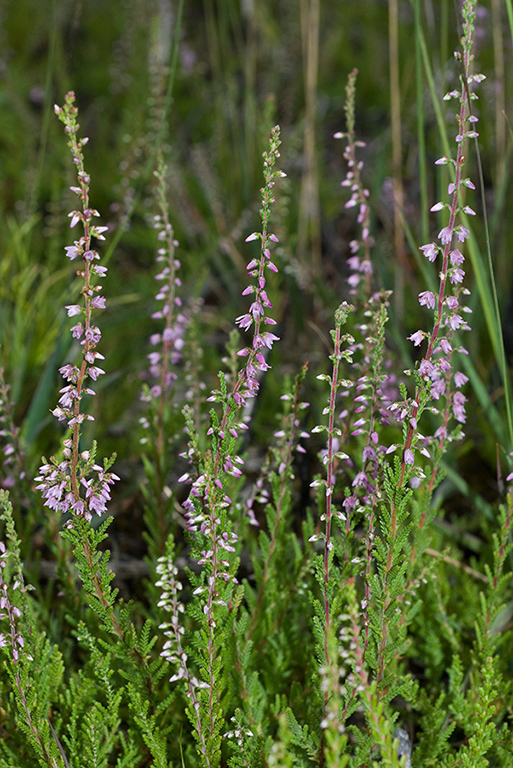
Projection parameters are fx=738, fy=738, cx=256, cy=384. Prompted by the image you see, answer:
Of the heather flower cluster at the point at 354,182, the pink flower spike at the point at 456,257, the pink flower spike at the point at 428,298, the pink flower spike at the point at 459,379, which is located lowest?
the pink flower spike at the point at 459,379

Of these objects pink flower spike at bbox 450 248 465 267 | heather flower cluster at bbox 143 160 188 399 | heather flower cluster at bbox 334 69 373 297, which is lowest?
pink flower spike at bbox 450 248 465 267

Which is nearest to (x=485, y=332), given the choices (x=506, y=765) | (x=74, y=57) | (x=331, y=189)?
(x=331, y=189)

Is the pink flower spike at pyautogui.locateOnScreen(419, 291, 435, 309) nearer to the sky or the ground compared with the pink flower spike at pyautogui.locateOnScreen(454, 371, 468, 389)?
nearer to the sky

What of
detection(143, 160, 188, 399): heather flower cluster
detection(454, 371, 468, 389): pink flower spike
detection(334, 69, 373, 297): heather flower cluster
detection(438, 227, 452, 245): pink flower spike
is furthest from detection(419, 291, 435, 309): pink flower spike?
detection(143, 160, 188, 399): heather flower cluster

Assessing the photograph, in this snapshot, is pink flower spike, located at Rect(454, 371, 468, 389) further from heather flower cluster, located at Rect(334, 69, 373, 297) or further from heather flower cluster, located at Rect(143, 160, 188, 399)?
heather flower cluster, located at Rect(143, 160, 188, 399)

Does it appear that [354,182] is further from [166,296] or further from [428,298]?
[428,298]

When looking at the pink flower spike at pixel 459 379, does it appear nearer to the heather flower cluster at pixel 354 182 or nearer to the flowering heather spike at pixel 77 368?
the heather flower cluster at pixel 354 182

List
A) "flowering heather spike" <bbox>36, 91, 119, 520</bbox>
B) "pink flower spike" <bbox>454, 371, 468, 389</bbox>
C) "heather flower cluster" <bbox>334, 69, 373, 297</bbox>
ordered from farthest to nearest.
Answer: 1. "heather flower cluster" <bbox>334, 69, 373, 297</bbox>
2. "pink flower spike" <bbox>454, 371, 468, 389</bbox>
3. "flowering heather spike" <bbox>36, 91, 119, 520</bbox>

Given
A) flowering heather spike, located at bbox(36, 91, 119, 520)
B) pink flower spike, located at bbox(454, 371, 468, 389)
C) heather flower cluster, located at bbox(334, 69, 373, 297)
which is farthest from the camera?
heather flower cluster, located at bbox(334, 69, 373, 297)

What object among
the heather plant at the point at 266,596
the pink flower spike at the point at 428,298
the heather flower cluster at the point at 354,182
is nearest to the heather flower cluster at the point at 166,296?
the heather plant at the point at 266,596

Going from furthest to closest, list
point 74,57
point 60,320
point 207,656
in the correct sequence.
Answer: point 74,57 → point 60,320 → point 207,656

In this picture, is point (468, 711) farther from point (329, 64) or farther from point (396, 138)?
point (329, 64)
